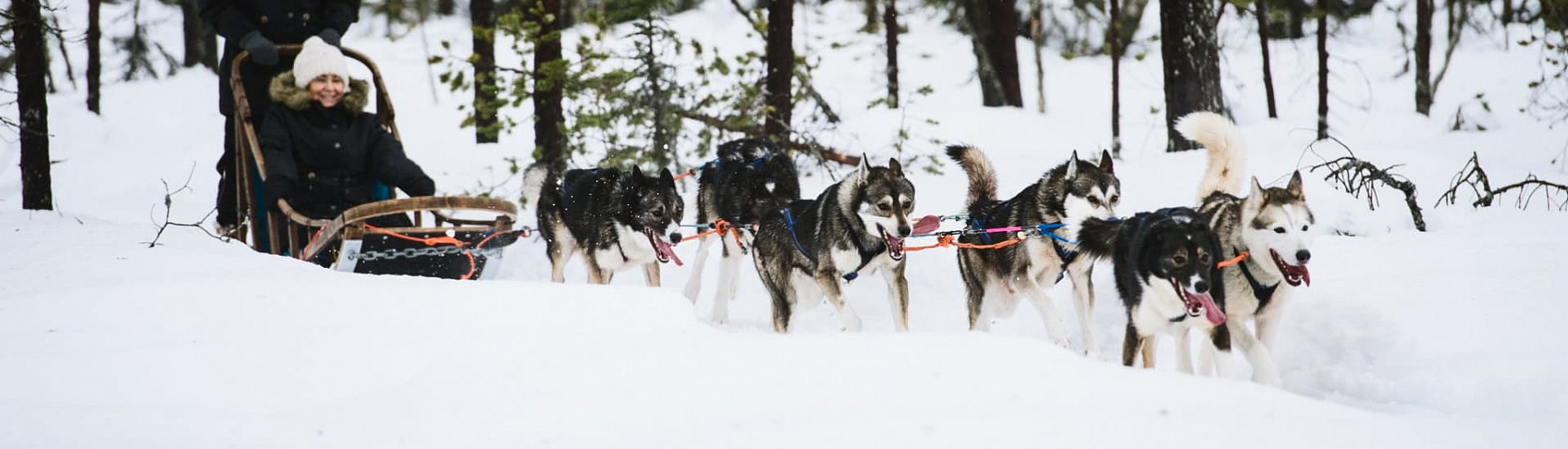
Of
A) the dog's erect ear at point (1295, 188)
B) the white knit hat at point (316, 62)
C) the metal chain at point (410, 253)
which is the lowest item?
the metal chain at point (410, 253)

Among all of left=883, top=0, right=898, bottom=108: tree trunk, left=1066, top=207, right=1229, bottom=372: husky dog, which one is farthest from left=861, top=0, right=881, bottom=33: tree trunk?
left=1066, top=207, right=1229, bottom=372: husky dog

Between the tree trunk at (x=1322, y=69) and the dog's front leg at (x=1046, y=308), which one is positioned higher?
the tree trunk at (x=1322, y=69)

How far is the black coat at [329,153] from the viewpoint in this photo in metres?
5.84

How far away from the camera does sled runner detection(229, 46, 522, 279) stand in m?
5.31

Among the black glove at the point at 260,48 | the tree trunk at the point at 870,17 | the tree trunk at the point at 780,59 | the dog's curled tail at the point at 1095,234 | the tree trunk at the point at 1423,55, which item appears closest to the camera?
the dog's curled tail at the point at 1095,234

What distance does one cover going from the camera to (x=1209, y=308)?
3.65m

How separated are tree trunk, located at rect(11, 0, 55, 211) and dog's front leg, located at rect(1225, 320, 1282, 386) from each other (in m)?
6.56

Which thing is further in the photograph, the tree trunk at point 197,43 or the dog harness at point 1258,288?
the tree trunk at point 197,43

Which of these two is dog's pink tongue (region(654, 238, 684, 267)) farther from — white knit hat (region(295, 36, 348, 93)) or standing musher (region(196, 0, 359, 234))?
standing musher (region(196, 0, 359, 234))

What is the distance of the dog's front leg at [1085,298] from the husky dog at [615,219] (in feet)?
6.10

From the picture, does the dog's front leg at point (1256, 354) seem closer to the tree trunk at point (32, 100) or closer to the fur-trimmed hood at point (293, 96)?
the fur-trimmed hood at point (293, 96)

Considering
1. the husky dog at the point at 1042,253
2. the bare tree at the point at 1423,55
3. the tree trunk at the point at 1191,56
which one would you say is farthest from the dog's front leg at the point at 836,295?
the bare tree at the point at 1423,55

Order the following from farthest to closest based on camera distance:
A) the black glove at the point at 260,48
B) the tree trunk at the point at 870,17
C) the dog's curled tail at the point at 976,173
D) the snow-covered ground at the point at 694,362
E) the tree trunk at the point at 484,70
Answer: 1. the tree trunk at the point at 870,17
2. the tree trunk at the point at 484,70
3. the black glove at the point at 260,48
4. the dog's curled tail at the point at 976,173
5. the snow-covered ground at the point at 694,362

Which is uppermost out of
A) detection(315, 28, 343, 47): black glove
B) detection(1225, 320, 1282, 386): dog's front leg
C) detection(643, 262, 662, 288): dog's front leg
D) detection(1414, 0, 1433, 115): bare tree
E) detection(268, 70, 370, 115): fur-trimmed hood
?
detection(1414, 0, 1433, 115): bare tree
